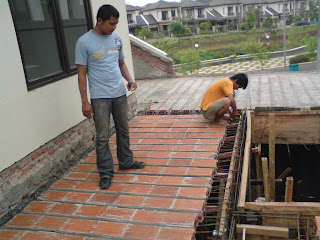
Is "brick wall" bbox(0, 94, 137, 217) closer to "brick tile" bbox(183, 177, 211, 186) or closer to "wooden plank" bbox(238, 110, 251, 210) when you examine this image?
"brick tile" bbox(183, 177, 211, 186)

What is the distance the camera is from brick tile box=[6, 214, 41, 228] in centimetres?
284

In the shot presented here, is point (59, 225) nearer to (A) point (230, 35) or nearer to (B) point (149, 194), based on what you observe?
(B) point (149, 194)

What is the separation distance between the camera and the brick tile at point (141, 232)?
2549mm

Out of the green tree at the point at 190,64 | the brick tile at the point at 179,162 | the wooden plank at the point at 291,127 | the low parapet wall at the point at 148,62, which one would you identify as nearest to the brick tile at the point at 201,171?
the brick tile at the point at 179,162

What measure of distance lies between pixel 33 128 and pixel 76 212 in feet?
3.47

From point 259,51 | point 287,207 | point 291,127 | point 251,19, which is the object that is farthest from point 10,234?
point 251,19

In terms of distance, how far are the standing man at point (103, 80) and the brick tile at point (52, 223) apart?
609 millimetres

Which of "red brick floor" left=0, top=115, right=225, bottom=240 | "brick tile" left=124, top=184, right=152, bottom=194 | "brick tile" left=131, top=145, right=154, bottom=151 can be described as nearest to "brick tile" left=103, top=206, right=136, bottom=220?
"red brick floor" left=0, top=115, right=225, bottom=240

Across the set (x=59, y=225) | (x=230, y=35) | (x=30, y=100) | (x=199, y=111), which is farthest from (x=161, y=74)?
(x=230, y=35)

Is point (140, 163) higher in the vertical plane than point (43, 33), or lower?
lower

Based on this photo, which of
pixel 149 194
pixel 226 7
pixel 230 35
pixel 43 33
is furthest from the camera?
pixel 226 7

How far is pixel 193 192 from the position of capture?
10.2 feet

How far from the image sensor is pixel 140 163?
3746 mm

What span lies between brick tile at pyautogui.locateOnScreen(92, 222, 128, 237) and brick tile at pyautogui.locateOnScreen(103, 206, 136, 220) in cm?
10
